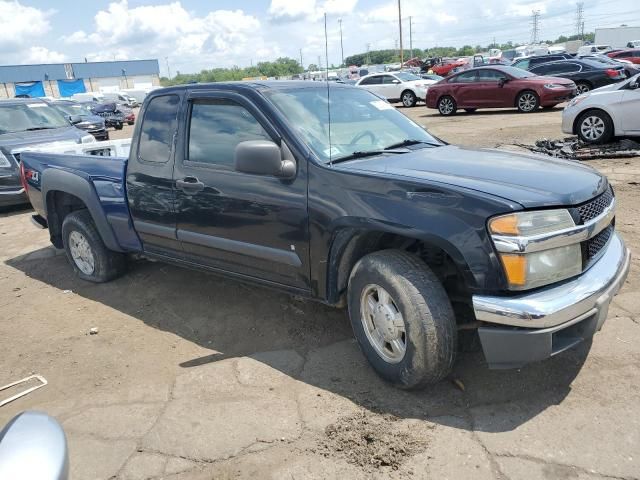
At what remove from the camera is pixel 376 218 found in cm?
306

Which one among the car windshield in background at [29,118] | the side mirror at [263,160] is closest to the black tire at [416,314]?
the side mirror at [263,160]

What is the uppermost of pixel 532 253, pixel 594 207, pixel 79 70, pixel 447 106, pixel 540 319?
pixel 79 70

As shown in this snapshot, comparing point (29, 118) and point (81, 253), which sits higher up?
point (29, 118)

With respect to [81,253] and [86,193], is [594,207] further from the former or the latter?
[81,253]

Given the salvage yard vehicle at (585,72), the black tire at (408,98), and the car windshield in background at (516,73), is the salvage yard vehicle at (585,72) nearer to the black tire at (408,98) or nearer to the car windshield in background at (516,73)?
the car windshield in background at (516,73)

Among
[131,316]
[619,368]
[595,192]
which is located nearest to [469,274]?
[595,192]

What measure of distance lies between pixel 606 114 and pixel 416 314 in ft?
27.4

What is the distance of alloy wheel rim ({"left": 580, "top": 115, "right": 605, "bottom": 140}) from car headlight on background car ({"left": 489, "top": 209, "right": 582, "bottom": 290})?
26.2ft

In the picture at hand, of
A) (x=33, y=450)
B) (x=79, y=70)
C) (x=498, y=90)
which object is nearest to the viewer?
(x=33, y=450)

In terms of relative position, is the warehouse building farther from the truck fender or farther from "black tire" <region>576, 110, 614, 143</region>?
the truck fender

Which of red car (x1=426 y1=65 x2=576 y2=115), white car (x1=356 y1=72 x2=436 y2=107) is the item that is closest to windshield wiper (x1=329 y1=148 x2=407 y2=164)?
red car (x1=426 y1=65 x2=576 y2=115)

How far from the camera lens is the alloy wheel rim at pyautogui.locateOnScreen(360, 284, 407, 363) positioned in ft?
10.2

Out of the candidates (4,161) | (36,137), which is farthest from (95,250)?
(36,137)

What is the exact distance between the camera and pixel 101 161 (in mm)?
4887
